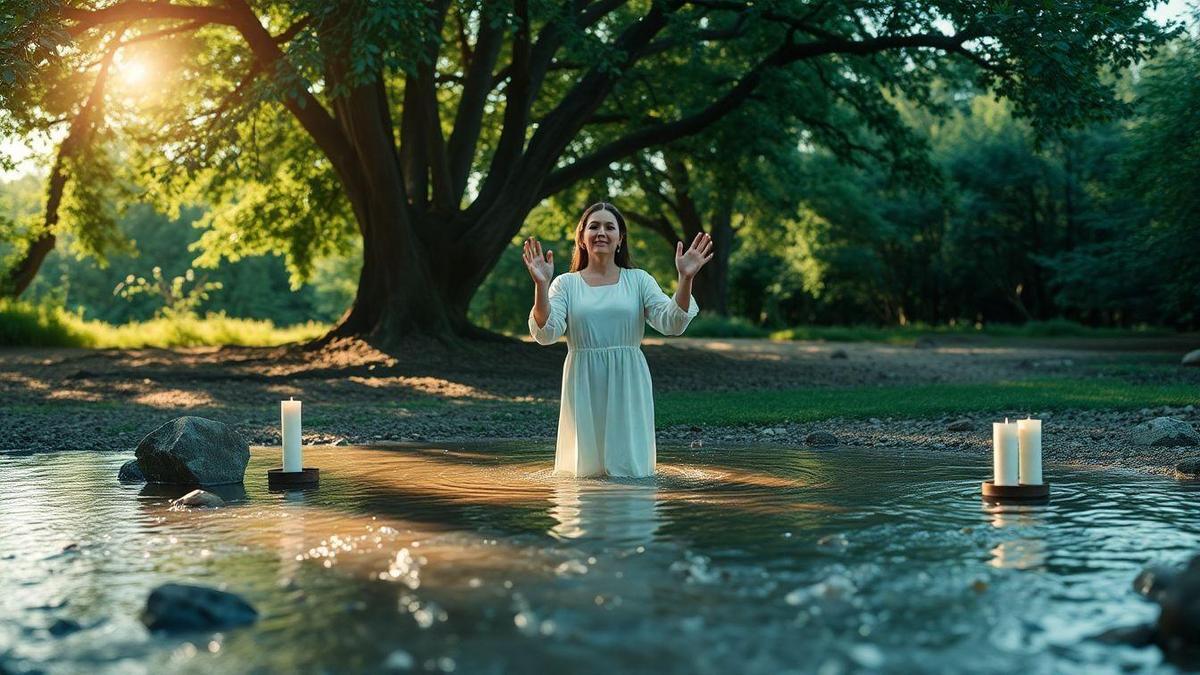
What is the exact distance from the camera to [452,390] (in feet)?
51.9

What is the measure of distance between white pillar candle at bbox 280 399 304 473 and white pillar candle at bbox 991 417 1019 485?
425 cm

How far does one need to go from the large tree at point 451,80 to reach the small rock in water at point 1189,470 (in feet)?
27.7

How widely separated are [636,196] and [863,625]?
33.0m

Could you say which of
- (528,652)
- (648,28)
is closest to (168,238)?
(648,28)

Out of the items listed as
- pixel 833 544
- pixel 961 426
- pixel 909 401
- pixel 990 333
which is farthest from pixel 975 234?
→ pixel 833 544

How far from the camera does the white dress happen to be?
8086 millimetres

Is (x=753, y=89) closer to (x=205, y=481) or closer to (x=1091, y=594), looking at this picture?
(x=205, y=481)

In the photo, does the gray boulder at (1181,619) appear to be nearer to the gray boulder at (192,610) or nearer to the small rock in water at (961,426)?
the gray boulder at (192,610)

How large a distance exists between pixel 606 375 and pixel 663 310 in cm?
62

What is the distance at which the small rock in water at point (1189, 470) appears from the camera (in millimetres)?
7680

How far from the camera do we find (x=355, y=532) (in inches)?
230

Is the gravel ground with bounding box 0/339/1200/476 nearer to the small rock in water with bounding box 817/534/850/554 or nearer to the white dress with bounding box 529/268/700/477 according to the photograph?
the white dress with bounding box 529/268/700/477

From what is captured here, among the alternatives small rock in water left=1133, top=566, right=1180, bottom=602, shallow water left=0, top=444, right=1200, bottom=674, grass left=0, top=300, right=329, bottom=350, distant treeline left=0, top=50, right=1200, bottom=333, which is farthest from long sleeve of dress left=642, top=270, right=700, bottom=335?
grass left=0, top=300, right=329, bottom=350

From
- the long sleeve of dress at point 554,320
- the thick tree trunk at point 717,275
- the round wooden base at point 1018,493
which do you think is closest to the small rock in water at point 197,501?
the long sleeve of dress at point 554,320
